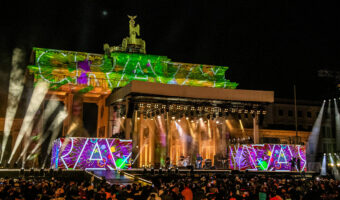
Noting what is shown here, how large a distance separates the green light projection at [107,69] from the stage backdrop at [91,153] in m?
10.8

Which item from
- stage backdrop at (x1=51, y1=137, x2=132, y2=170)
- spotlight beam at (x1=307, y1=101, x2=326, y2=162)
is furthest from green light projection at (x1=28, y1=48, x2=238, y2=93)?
spotlight beam at (x1=307, y1=101, x2=326, y2=162)

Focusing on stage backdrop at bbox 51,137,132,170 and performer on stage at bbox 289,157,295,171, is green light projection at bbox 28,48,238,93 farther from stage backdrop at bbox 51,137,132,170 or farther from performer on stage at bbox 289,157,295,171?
performer on stage at bbox 289,157,295,171

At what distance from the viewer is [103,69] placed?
1565 inches

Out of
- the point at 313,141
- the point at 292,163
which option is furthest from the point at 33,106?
the point at 313,141

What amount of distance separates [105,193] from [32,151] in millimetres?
27633

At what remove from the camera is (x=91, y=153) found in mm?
28609

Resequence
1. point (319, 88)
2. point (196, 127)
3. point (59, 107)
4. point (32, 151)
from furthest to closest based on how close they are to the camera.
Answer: point (319, 88)
point (59, 107)
point (196, 127)
point (32, 151)

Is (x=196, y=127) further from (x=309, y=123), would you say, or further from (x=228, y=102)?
(x=309, y=123)

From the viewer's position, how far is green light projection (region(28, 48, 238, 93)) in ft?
125

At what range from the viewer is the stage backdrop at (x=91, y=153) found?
91.7 feet

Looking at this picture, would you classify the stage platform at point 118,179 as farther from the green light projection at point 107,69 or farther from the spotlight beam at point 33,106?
the spotlight beam at point 33,106

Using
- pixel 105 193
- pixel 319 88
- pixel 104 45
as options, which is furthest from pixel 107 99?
pixel 319 88

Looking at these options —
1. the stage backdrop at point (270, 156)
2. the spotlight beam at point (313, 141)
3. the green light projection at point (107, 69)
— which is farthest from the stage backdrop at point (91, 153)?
the spotlight beam at point (313, 141)

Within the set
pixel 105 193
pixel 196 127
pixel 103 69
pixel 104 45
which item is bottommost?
pixel 105 193
